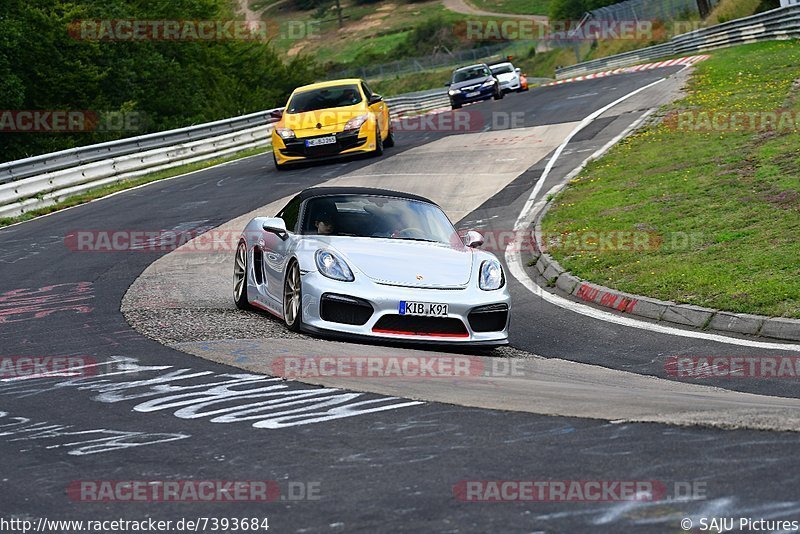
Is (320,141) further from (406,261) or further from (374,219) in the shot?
(406,261)

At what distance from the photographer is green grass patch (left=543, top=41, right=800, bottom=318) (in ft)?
37.0

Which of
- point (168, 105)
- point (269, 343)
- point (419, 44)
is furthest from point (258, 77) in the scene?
point (269, 343)

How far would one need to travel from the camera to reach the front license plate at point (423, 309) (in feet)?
30.6

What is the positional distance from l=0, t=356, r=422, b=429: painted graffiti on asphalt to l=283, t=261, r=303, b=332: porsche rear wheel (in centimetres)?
191

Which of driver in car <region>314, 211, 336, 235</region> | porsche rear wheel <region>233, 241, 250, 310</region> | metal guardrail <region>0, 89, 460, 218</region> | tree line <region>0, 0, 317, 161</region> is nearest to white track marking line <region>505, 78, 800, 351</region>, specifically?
driver in car <region>314, 211, 336, 235</region>

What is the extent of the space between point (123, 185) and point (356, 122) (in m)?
5.42

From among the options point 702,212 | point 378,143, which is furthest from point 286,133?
point 702,212

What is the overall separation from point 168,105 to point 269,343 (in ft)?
157

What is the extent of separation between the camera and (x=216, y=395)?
22.7 ft

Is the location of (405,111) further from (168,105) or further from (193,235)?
→ (193,235)

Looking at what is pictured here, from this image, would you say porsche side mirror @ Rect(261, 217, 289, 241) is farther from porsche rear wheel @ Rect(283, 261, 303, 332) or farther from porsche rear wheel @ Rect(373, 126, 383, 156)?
porsche rear wheel @ Rect(373, 126, 383, 156)

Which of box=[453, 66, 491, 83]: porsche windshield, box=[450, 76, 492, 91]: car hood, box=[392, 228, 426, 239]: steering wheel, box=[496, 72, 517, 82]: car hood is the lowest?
box=[392, 228, 426, 239]: steering wheel

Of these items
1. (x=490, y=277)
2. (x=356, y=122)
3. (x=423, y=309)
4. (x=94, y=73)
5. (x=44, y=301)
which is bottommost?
(x=44, y=301)

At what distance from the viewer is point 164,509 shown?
470 cm
